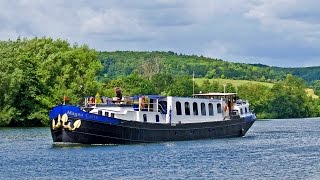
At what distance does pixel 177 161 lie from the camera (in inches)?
2202

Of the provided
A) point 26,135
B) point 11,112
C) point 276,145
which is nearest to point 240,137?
point 276,145

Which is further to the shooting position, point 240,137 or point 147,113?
point 240,137

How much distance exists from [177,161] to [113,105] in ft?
43.9

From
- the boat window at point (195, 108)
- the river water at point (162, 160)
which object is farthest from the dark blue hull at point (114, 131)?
the boat window at point (195, 108)

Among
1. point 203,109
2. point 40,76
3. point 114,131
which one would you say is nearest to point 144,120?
point 114,131

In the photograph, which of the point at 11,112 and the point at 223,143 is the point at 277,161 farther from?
the point at 11,112

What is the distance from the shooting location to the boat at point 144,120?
63.6 m

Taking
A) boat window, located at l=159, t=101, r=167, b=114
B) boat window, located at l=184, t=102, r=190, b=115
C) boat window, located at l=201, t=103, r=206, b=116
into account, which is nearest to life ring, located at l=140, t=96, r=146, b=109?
boat window, located at l=159, t=101, r=167, b=114

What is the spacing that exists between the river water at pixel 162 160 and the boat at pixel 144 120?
1.03 m

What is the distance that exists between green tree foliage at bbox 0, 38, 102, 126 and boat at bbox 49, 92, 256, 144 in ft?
109

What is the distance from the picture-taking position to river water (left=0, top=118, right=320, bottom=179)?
159 ft

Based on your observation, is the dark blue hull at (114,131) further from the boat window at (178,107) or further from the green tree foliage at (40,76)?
the green tree foliage at (40,76)

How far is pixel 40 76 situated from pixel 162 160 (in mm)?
63987

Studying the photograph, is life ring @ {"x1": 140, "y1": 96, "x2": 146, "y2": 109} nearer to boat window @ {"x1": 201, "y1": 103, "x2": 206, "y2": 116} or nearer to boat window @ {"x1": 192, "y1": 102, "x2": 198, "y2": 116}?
boat window @ {"x1": 192, "y1": 102, "x2": 198, "y2": 116}
